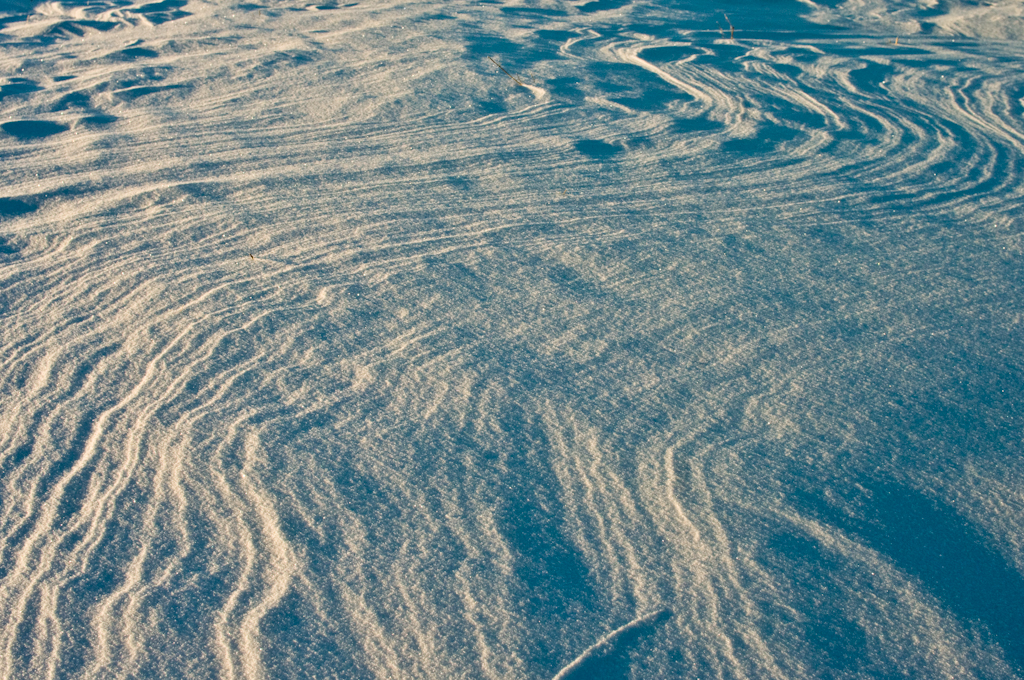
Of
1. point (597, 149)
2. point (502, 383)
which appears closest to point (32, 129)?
point (597, 149)

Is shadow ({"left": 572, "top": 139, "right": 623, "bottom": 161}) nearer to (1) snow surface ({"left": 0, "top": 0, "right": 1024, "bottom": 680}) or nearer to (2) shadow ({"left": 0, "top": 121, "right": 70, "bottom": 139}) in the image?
A: (1) snow surface ({"left": 0, "top": 0, "right": 1024, "bottom": 680})

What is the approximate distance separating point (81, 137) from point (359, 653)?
308 cm

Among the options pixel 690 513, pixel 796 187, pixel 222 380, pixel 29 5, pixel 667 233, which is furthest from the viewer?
pixel 29 5

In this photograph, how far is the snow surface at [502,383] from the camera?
1.54 m

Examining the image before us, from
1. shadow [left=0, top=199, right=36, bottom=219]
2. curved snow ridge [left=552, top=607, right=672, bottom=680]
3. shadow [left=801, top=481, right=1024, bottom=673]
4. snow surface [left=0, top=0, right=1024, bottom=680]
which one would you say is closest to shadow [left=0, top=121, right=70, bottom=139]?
snow surface [left=0, top=0, right=1024, bottom=680]

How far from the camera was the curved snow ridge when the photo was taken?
1456 mm

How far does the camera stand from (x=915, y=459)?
1909 mm

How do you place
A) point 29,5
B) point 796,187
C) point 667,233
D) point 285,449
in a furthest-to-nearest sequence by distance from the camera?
point 29,5 < point 796,187 < point 667,233 < point 285,449

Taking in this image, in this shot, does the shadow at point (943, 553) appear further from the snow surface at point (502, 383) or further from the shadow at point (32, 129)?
the shadow at point (32, 129)

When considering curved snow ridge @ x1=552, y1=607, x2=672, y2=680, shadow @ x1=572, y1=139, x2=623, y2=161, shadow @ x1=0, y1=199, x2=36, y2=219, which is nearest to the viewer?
curved snow ridge @ x1=552, y1=607, x2=672, y2=680

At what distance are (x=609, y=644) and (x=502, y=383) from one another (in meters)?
0.84

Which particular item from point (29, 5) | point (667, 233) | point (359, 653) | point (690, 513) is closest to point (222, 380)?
point (359, 653)

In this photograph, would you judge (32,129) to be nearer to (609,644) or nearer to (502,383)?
(502,383)

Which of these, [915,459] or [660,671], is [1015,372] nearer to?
[915,459]
